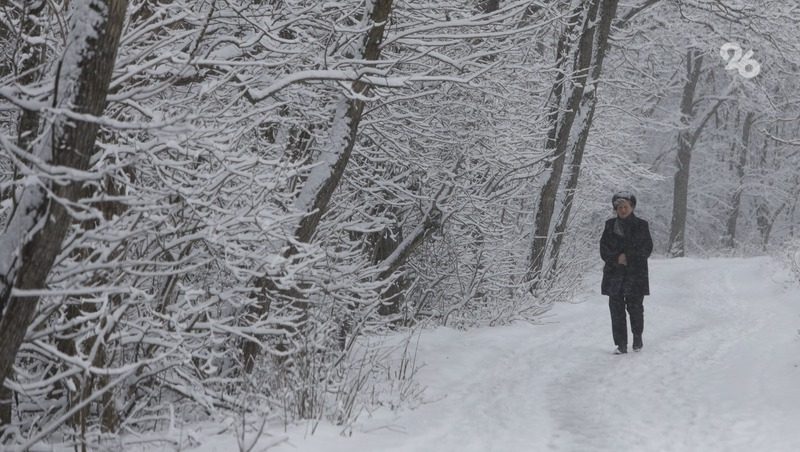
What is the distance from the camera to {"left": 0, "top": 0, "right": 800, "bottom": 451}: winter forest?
12.9 feet

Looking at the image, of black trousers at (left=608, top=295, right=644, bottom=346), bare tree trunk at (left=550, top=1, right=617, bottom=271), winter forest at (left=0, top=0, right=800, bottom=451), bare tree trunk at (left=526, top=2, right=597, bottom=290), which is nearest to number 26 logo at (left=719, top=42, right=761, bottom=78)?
winter forest at (left=0, top=0, right=800, bottom=451)

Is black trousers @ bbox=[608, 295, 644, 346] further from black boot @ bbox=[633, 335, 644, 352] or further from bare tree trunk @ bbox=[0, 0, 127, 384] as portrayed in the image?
bare tree trunk @ bbox=[0, 0, 127, 384]

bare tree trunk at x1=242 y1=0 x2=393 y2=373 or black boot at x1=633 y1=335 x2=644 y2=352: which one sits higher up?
bare tree trunk at x1=242 y1=0 x2=393 y2=373

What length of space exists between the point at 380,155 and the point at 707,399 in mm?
4545

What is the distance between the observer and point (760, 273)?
802 inches

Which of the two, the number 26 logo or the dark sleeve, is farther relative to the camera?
the number 26 logo

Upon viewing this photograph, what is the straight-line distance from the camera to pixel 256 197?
496 cm

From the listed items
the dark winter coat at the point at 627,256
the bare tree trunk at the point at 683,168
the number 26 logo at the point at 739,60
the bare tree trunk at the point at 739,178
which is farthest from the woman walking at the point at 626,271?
the bare tree trunk at the point at 739,178

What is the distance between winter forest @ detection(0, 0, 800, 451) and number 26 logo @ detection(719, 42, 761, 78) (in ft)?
8.87

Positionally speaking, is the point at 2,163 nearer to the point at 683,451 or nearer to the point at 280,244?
the point at 280,244

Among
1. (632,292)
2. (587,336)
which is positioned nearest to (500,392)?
(632,292)

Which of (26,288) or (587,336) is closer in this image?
(26,288)

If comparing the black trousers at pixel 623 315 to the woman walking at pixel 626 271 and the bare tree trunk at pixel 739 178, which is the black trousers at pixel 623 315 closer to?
the woman walking at pixel 626 271

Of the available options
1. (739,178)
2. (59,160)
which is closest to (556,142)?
(59,160)
